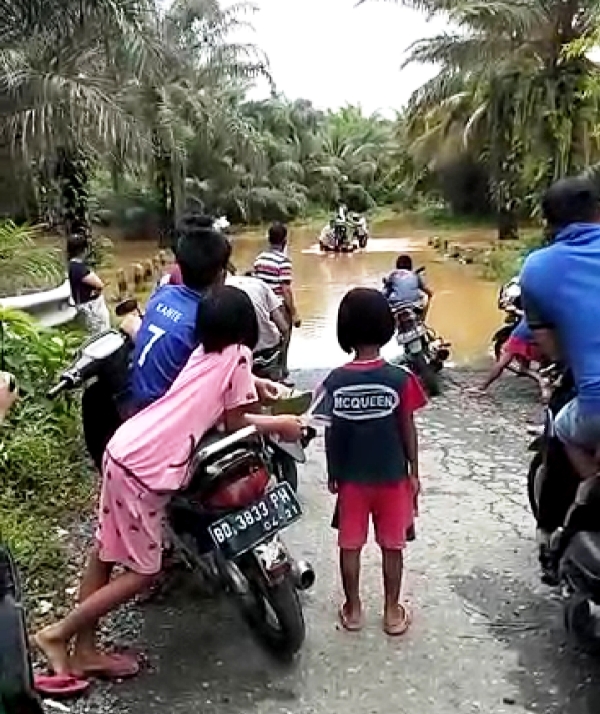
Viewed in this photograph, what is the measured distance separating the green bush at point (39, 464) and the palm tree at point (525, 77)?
15.3 meters

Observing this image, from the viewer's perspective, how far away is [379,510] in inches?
165

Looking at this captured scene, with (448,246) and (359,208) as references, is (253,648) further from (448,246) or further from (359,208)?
(359,208)

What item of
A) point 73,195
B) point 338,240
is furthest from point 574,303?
point 338,240

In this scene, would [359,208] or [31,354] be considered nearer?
[31,354]

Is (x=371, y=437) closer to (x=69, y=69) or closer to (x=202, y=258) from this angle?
(x=202, y=258)

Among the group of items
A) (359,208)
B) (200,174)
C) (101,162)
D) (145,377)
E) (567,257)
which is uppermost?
(567,257)

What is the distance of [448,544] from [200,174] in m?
32.6

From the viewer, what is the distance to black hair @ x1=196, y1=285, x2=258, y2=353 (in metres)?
3.84

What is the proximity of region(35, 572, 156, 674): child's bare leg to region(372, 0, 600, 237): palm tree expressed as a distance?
1775 centimetres

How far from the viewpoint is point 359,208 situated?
155 ft

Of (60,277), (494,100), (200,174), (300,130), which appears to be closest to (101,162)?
(494,100)

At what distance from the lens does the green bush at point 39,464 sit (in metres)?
4.85

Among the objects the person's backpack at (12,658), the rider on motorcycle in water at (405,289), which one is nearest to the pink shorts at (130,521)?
the person's backpack at (12,658)

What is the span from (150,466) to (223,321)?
58cm
